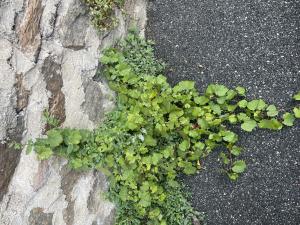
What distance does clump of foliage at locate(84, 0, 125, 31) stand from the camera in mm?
2456

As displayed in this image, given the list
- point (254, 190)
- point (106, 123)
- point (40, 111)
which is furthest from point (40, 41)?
point (254, 190)

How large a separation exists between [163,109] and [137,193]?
55 centimetres

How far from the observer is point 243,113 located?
8.00 feet

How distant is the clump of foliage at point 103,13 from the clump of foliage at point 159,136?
0.18 m

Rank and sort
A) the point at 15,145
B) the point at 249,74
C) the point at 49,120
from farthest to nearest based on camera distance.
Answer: the point at 249,74 → the point at 49,120 → the point at 15,145

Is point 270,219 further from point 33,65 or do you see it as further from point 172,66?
point 33,65

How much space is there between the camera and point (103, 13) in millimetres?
2486

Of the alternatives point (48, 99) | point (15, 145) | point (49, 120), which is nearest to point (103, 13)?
point (48, 99)

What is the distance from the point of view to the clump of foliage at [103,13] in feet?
8.06

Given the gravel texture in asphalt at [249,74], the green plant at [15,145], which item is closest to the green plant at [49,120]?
the green plant at [15,145]

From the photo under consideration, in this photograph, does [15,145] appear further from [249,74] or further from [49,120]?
[249,74]

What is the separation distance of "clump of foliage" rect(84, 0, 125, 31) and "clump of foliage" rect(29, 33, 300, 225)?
0.57 feet

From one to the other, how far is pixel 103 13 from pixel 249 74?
1.00 m

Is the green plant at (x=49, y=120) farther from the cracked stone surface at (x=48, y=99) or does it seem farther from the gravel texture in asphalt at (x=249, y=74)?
the gravel texture in asphalt at (x=249, y=74)
